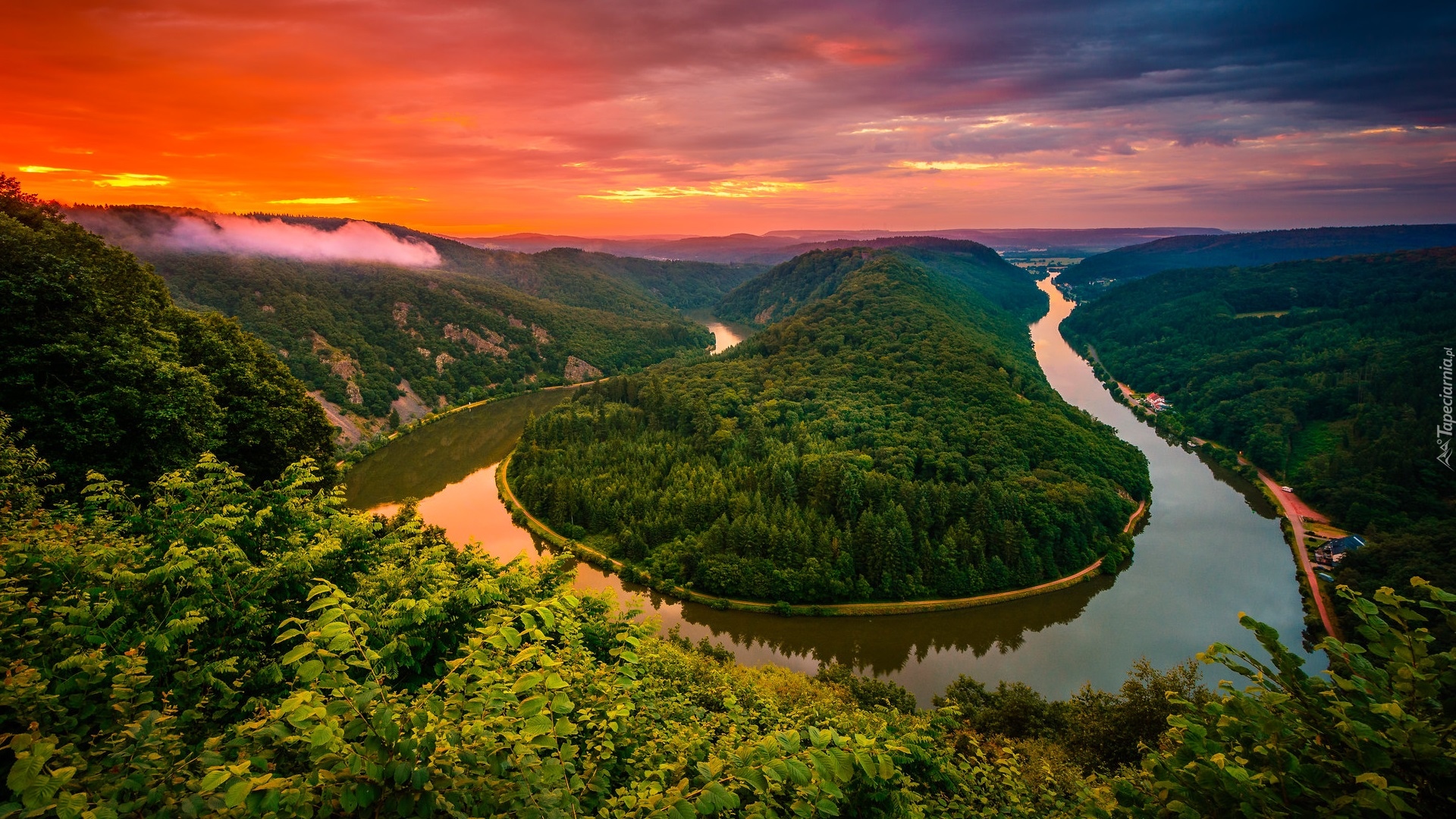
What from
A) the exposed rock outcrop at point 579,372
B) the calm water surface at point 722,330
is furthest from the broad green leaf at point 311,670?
the calm water surface at point 722,330

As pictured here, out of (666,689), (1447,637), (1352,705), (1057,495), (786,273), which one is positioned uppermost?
(786,273)

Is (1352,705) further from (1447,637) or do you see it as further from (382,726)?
(1447,637)

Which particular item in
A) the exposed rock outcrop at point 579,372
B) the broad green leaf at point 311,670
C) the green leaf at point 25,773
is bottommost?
the exposed rock outcrop at point 579,372

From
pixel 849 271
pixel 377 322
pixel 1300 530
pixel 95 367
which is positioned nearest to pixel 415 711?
pixel 95 367

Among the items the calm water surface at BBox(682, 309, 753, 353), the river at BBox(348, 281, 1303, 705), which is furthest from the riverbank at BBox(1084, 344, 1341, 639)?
the calm water surface at BBox(682, 309, 753, 353)

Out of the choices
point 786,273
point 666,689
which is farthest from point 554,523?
point 786,273

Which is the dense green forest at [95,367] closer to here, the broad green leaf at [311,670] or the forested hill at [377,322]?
the broad green leaf at [311,670]

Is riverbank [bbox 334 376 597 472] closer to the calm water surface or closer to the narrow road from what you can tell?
the calm water surface
